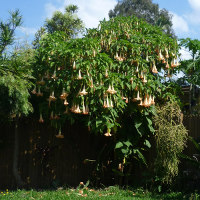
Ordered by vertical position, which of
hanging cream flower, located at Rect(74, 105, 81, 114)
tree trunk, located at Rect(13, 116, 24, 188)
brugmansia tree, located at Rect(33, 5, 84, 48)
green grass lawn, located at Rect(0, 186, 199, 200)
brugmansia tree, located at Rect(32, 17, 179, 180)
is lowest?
green grass lawn, located at Rect(0, 186, 199, 200)

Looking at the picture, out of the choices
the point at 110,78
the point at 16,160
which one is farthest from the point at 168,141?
the point at 16,160

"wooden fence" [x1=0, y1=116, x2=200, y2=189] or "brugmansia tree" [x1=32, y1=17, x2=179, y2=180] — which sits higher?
"brugmansia tree" [x1=32, y1=17, x2=179, y2=180]

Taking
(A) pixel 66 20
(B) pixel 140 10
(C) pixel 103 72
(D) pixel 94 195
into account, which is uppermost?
(B) pixel 140 10

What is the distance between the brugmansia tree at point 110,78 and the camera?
25.5ft

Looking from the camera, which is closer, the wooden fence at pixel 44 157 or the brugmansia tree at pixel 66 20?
the wooden fence at pixel 44 157

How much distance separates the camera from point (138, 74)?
852cm

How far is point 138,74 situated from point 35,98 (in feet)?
9.09

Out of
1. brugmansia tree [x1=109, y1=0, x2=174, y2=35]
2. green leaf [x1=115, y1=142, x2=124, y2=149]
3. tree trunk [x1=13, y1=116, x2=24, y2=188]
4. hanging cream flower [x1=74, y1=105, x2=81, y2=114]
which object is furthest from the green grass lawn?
brugmansia tree [x1=109, y1=0, x2=174, y2=35]

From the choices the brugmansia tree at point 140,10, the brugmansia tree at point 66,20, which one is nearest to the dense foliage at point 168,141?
the brugmansia tree at point 66,20

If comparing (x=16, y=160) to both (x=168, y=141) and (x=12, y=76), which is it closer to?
(x=12, y=76)

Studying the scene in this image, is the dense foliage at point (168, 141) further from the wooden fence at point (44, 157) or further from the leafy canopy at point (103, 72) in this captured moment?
the wooden fence at point (44, 157)

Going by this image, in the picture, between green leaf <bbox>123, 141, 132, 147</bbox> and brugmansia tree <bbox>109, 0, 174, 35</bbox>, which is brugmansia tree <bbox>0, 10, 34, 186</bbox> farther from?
brugmansia tree <bbox>109, 0, 174, 35</bbox>

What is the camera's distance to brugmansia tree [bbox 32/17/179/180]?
25.5 ft

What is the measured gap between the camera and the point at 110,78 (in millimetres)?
7797
